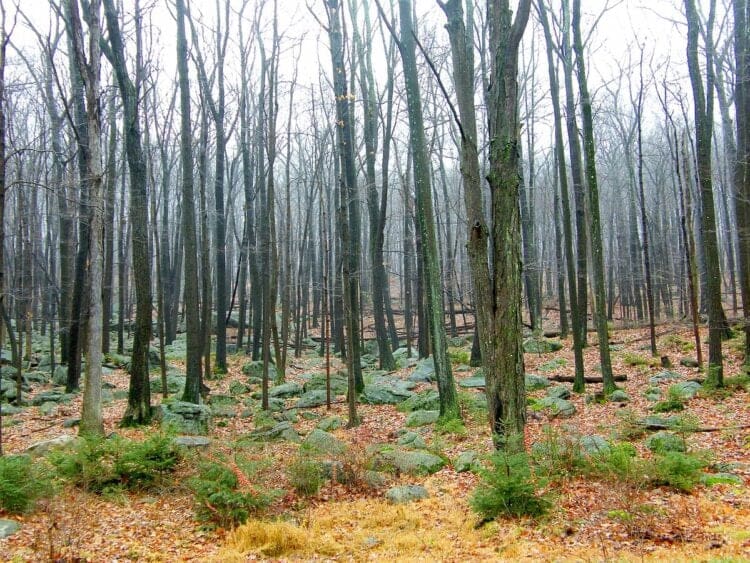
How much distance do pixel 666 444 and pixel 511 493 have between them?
296 cm

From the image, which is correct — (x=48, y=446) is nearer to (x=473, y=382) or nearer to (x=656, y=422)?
(x=656, y=422)

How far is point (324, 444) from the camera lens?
856cm

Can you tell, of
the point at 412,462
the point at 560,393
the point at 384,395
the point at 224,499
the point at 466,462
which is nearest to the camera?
the point at 224,499

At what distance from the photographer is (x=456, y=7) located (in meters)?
7.11

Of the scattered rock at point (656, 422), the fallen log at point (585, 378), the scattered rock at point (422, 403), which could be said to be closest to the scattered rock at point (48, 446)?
the scattered rock at point (422, 403)

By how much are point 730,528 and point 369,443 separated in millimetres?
5427

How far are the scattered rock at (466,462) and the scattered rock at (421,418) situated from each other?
2.76m

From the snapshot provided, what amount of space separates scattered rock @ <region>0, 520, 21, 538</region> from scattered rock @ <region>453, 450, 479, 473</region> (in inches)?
210

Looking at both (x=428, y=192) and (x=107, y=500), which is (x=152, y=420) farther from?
(x=428, y=192)

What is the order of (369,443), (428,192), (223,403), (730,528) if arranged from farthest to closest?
(223,403), (428,192), (369,443), (730,528)

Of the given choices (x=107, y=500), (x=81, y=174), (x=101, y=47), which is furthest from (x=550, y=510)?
(x=81, y=174)

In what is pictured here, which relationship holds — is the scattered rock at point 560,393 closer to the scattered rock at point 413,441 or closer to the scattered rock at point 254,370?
the scattered rock at point 413,441

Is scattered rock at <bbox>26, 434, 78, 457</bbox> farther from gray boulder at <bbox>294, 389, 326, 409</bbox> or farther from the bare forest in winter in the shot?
gray boulder at <bbox>294, 389, 326, 409</bbox>

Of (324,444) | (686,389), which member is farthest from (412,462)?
(686,389)
